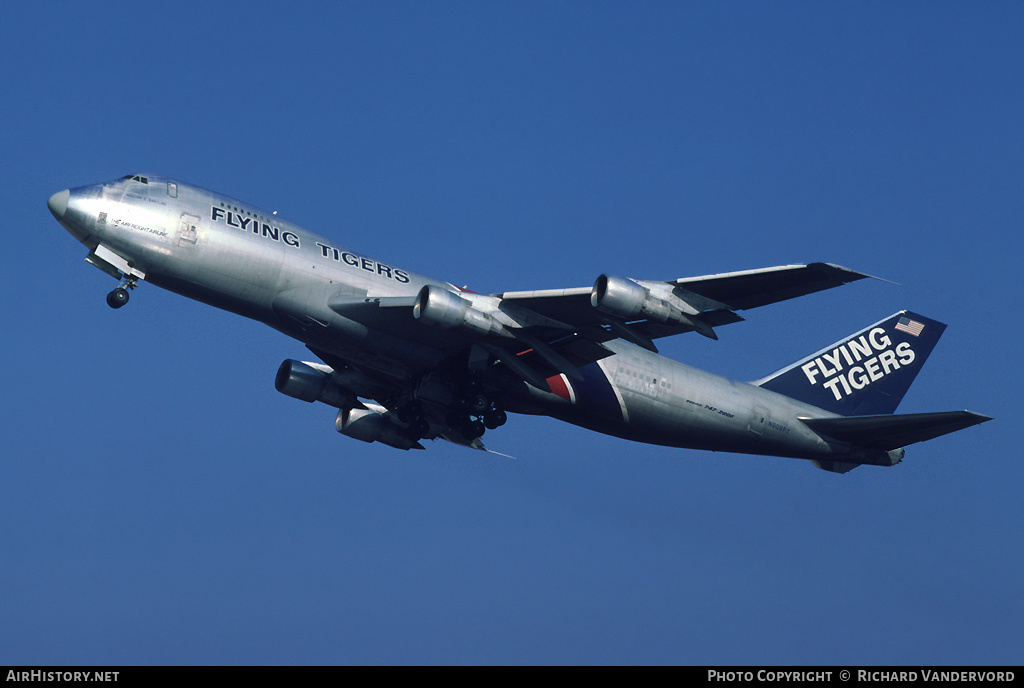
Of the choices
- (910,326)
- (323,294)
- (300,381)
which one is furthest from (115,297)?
(910,326)

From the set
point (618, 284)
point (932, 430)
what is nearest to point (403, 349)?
point (618, 284)

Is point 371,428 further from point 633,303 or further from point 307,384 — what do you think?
point 633,303

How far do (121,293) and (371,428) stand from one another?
1240cm

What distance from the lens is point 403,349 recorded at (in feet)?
115

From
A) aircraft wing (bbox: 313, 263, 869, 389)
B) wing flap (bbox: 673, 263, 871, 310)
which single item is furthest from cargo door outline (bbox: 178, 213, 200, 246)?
wing flap (bbox: 673, 263, 871, 310)

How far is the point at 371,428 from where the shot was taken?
139ft

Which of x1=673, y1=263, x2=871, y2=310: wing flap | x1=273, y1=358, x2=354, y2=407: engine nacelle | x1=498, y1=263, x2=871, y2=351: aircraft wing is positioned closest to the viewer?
x1=673, y1=263, x2=871, y2=310: wing flap

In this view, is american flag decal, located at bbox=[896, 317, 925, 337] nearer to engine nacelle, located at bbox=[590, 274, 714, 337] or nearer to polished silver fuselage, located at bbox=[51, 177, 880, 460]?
polished silver fuselage, located at bbox=[51, 177, 880, 460]

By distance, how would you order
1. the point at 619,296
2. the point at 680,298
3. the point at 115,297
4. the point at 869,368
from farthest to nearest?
the point at 869,368 → the point at 115,297 → the point at 680,298 → the point at 619,296

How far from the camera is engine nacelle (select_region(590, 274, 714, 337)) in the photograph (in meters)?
31.5

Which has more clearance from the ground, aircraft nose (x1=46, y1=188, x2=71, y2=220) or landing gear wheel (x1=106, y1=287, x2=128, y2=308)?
aircraft nose (x1=46, y1=188, x2=71, y2=220)

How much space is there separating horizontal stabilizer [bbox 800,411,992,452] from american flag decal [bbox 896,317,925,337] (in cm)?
577

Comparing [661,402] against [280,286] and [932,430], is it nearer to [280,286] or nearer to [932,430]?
[932,430]
